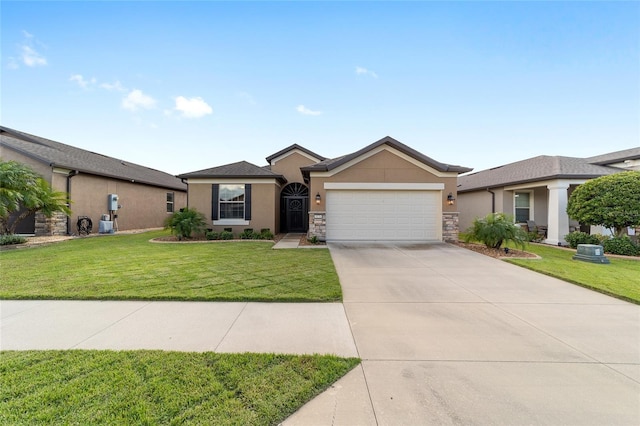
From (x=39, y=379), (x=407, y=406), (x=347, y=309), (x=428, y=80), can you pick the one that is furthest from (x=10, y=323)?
(x=428, y=80)

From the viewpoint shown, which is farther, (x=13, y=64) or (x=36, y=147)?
(x=36, y=147)

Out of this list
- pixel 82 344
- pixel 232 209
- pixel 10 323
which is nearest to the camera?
pixel 82 344

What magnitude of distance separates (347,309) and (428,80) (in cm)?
1338

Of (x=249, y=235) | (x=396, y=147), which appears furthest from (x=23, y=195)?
(x=396, y=147)

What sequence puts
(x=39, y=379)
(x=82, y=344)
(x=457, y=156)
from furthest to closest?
(x=457, y=156)
(x=82, y=344)
(x=39, y=379)

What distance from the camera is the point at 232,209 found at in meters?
12.6

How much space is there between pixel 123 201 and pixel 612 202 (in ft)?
77.9

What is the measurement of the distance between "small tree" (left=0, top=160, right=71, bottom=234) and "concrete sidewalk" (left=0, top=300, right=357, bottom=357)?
891cm

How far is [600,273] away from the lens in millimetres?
6188

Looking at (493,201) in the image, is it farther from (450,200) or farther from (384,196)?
(384,196)

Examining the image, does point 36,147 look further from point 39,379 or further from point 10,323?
point 39,379

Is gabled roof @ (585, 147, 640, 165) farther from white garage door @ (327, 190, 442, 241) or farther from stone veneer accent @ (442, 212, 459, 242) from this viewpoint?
white garage door @ (327, 190, 442, 241)

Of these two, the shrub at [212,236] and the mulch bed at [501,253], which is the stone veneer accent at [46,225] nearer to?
the shrub at [212,236]

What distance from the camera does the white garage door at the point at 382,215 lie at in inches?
439
